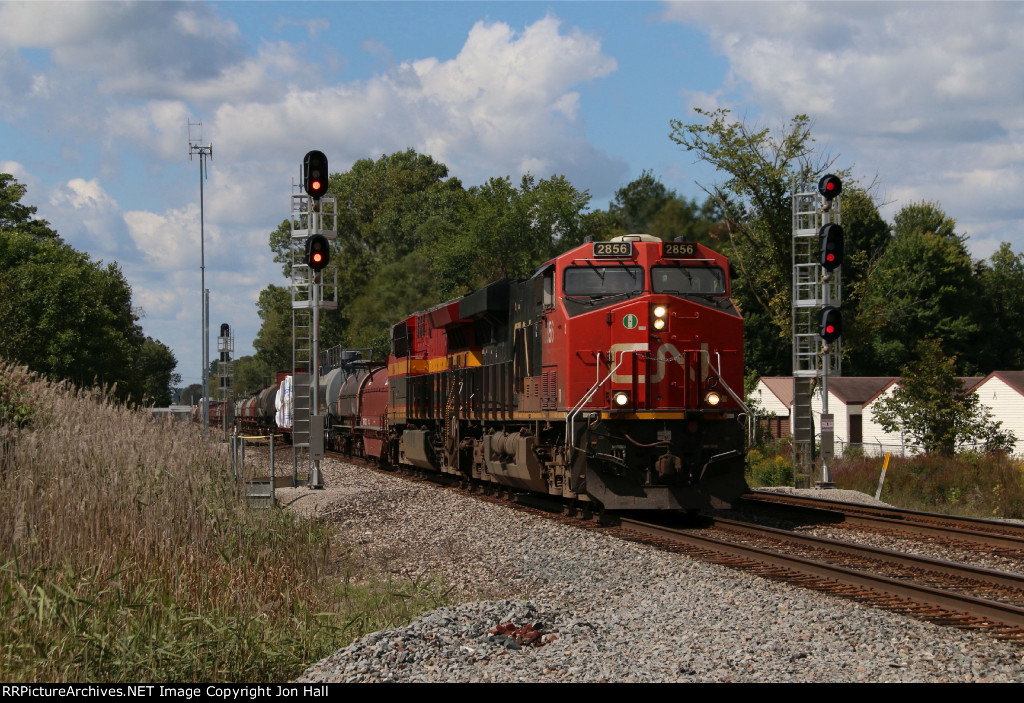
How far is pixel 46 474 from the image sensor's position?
1055cm

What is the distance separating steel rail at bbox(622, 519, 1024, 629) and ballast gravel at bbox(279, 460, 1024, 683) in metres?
0.57

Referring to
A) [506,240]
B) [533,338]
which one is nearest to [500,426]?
[533,338]

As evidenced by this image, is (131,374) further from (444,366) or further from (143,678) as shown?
(143,678)

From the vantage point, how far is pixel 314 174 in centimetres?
1661

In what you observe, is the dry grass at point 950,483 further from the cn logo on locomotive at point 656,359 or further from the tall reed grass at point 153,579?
the tall reed grass at point 153,579

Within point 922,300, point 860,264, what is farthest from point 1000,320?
point 860,264

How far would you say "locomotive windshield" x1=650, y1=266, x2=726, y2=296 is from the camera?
14430 mm

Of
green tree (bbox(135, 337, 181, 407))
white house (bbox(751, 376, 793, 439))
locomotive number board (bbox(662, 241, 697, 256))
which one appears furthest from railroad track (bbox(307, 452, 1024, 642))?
green tree (bbox(135, 337, 181, 407))

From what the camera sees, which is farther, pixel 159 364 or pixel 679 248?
pixel 159 364

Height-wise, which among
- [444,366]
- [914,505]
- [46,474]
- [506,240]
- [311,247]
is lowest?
[914,505]

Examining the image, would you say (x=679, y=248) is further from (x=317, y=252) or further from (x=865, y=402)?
(x=865, y=402)

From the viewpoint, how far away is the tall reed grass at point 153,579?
7238 mm

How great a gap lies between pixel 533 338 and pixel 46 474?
25.2 feet

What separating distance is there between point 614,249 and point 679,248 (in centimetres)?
97
